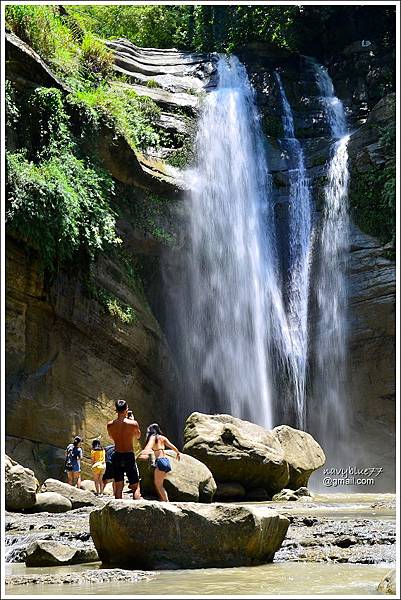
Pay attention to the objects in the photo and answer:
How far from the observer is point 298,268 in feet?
80.5

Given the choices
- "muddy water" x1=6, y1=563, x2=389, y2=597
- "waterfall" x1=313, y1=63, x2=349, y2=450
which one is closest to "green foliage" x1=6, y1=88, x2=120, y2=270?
"waterfall" x1=313, y1=63, x2=349, y2=450

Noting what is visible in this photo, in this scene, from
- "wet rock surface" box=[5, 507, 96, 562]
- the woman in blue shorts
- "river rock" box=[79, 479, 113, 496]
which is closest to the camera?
"wet rock surface" box=[5, 507, 96, 562]

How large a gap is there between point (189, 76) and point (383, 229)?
984cm

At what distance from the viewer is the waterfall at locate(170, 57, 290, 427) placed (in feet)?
75.3

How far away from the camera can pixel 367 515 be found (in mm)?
10312

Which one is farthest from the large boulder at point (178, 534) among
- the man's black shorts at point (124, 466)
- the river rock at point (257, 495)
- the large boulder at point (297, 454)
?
the large boulder at point (297, 454)

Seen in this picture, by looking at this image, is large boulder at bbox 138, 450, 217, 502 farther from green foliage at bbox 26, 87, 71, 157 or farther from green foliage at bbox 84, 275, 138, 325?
green foliage at bbox 26, 87, 71, 157

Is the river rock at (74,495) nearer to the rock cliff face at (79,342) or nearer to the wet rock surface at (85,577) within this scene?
the rock cliff face at (79,342)

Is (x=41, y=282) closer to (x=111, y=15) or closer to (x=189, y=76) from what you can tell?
(x=189, y=76)

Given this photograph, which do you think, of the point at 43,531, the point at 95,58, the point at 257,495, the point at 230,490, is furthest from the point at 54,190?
the point at 43,531

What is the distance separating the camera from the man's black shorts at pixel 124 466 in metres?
9.18

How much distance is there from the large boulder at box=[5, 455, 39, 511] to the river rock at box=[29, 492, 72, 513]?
11 cm

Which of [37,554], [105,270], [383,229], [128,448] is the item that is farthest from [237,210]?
[37,554]

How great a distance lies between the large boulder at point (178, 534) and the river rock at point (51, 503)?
17.8 feet
